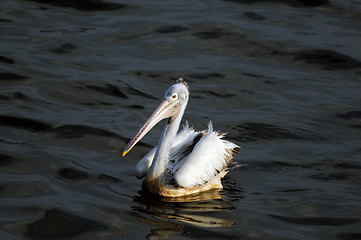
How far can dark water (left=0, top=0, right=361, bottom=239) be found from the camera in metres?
5.27

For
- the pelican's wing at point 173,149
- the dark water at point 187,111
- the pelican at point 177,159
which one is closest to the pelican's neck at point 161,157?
→ the pelican at point 177,159

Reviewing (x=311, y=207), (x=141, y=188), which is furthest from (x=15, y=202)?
(x=311, y=207)

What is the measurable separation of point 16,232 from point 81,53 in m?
4.81

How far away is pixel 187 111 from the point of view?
7.84 metres

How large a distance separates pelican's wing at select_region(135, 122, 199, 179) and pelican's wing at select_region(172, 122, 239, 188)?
16cm

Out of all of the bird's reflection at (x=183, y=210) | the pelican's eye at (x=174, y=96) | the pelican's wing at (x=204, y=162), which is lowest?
the bird's reflection at (x=183, y=210)

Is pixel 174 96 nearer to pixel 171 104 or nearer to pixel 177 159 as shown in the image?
pixel 171 104

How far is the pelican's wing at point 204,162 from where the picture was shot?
582cm

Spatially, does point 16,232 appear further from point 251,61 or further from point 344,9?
point 344,9

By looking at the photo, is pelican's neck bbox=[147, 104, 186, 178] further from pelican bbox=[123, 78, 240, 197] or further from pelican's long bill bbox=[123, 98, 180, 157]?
pelican's long bill bbox=[123, 98, 180, 157]

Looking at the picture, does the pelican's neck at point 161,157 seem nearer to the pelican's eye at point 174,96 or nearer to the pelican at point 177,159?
→ the pelican at point 177,159

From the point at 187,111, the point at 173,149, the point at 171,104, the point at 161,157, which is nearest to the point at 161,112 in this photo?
the point at 171,104

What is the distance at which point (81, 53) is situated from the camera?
9.23m

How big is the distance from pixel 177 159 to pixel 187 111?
5.64 feet
